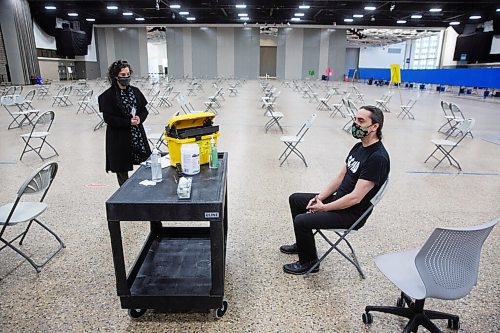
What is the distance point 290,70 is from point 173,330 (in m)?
38.2

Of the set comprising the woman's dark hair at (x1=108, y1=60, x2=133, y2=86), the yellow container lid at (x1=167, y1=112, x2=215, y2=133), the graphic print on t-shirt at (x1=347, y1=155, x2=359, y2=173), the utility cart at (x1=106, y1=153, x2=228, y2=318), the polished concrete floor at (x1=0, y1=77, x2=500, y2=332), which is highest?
the woman's dark hair at (x1=108, y1=60, x2=133, y2=86)

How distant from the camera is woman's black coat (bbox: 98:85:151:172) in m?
3.51

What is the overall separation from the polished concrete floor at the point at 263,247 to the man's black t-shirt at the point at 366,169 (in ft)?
2.27

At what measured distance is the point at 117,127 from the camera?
3627 mm

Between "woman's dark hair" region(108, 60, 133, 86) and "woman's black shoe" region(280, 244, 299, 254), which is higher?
"woman's dark hair" region(108, 60, 133, 86)

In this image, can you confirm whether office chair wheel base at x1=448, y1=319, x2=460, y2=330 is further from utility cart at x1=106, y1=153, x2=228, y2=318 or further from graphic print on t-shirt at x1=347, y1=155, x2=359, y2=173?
utility cart at x1=106, y1=153, x2=228, y2=318

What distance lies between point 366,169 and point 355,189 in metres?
0.16

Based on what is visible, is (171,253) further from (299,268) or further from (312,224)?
(312,224)

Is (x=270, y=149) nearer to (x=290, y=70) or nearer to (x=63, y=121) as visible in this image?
(x=63, y=121)

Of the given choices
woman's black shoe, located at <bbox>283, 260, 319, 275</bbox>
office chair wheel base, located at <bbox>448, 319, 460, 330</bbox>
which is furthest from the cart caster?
office chair wheel base, located at <bbox>448, 319, 460, 330</bbox>

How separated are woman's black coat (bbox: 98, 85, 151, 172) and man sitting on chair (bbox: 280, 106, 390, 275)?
1992 mm

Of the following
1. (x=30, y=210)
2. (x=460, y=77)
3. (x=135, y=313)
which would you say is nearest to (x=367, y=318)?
(x=135, y=313)

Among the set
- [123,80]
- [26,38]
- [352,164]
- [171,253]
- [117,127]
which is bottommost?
[171,253]

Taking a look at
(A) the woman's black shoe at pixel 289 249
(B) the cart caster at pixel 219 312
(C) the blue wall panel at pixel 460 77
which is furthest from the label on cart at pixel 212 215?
(C) the blue wall panel at pixel 460 77
